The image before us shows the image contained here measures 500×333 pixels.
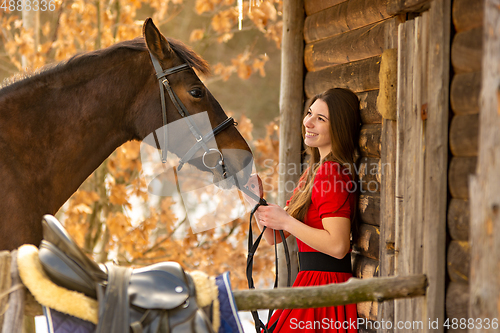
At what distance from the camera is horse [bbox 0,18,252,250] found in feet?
5.83

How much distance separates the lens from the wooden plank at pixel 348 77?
2.04 m

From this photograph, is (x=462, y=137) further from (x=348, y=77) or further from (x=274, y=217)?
(x=348, y=77)

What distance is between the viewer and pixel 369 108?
205cm

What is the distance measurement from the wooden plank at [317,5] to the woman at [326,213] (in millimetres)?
725

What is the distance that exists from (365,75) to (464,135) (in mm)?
879

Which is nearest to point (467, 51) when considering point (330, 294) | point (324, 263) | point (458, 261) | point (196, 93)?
point (458, 261)

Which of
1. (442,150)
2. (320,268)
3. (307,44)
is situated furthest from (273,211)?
(307,44)

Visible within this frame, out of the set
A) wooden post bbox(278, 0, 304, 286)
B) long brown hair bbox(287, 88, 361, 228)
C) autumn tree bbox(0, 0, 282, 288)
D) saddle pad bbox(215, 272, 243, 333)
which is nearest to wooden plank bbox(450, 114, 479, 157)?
long brown hair bbox(287, 88, 361, 228)

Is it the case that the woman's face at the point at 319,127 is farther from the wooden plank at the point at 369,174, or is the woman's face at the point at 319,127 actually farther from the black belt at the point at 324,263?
the black belt at the point at 324,263

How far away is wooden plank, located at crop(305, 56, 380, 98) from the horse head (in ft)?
2.37

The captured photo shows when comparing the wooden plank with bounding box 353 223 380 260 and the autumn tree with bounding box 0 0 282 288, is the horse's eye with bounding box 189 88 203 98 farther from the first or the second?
the autumn tree with bounding box 0 0 282 288

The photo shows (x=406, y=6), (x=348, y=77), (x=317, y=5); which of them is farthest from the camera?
(x=317, y=5)

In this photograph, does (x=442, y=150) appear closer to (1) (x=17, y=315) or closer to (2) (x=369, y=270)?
(2) (x=369, y=270)

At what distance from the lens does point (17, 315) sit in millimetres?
1045
